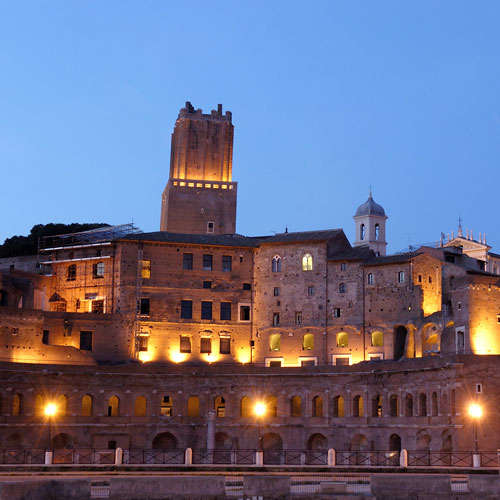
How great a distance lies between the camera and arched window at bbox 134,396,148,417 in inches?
2985

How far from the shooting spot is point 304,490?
133ft

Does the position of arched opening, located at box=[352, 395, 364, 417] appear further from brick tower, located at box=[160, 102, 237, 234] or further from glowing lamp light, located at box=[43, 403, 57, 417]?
brick tower, located at box=[160, 102, 237, 234]

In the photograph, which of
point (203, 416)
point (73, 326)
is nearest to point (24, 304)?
point (73, 326)

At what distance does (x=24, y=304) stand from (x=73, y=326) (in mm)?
5758

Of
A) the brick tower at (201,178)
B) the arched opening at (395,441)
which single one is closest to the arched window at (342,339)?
the arched opening at (395,441)

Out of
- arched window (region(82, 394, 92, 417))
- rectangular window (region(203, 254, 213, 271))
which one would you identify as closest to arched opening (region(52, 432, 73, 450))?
arched window (region(82, 394, 92, 417))

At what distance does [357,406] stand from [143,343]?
63.0 ft

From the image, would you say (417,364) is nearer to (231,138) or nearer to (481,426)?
(481,426)

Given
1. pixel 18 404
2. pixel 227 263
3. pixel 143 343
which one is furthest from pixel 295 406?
pixel 18 404

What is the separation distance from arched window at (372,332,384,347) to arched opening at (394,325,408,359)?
4.35 ft

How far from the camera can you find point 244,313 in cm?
8306

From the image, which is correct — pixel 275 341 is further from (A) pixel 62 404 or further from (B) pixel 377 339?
(A) pixel 62 404

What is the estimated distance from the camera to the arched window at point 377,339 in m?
77.9

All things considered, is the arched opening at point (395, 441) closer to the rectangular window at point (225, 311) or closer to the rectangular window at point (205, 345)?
the rectangular window at point (205, 345)
